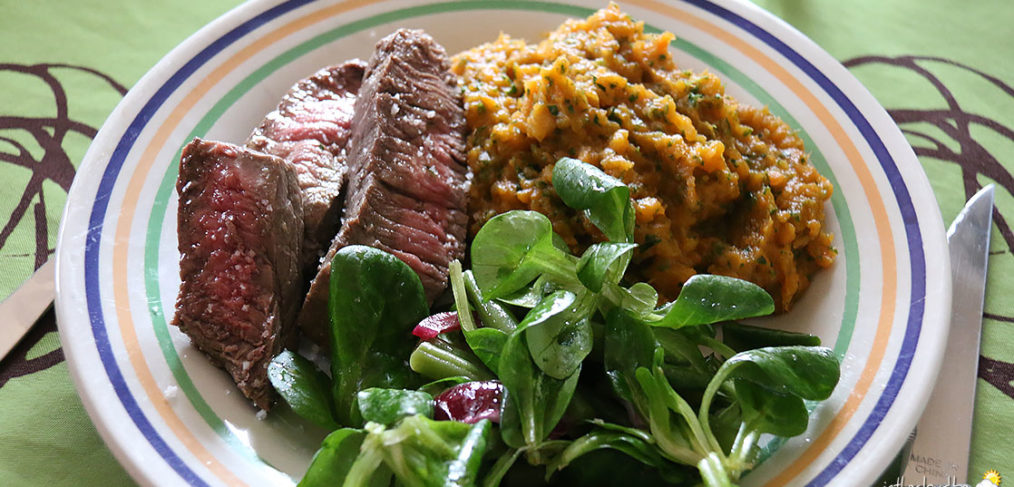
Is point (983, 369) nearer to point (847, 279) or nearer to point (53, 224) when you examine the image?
point (847, 279)

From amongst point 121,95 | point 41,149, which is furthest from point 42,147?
point 121,95

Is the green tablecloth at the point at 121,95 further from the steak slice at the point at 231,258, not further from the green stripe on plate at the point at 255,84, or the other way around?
the steak slice at the point at 231,258

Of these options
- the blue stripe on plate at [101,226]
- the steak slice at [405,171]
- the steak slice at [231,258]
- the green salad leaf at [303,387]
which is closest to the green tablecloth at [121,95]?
the blue stripe on plate at [101,226]

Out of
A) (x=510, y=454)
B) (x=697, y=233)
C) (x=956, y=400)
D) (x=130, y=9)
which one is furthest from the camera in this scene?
(x=130, y=9)

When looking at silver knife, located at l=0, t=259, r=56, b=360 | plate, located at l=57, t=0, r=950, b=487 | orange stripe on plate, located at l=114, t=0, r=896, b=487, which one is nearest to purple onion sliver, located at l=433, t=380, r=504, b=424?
plate, located at l=57, t=0, r=950, b=487

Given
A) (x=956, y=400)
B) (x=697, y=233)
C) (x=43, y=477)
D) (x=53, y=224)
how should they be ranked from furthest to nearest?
(x=53, y=224), (x=697, y=233), (x=956, y=400), (x=43, y=477)

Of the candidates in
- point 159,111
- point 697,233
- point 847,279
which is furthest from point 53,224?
point 847,279

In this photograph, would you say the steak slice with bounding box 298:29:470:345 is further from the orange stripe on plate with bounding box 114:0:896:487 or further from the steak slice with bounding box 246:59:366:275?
the orange stripe on plate with bounding box 114:0:896:487
